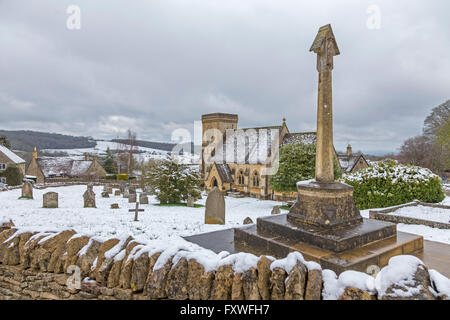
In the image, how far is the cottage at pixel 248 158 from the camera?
31.2 metres

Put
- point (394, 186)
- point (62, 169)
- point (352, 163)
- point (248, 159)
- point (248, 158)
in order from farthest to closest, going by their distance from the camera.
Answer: point (62, 169), point (352, 163), point (248, 158), point (248, 159), point (394, 186)

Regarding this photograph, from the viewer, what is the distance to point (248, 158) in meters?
33.6

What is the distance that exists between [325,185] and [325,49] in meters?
3.05

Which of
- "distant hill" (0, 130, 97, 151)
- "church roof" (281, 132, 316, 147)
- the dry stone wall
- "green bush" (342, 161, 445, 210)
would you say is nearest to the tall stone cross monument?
the dry stone wall

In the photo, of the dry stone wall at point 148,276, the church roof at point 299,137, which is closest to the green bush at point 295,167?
the church roof at point 299,137

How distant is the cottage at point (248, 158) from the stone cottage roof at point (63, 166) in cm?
2451

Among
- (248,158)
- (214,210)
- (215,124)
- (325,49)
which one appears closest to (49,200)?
(214,210)

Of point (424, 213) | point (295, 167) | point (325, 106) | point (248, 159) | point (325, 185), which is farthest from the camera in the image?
point (248, 159)

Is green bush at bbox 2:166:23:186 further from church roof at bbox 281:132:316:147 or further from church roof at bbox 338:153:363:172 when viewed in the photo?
church roof at bbox 338:153:363:172

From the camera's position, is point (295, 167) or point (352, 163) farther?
point (352, 163)

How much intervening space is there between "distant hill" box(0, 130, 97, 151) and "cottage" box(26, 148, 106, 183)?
35637 millimetres

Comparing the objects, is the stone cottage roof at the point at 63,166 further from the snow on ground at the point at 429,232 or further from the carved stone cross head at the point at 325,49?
the carved stone cross head at the point at 325,49

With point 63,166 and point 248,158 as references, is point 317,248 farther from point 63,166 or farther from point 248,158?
point 63,166

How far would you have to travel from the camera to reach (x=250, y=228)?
21.0ft
